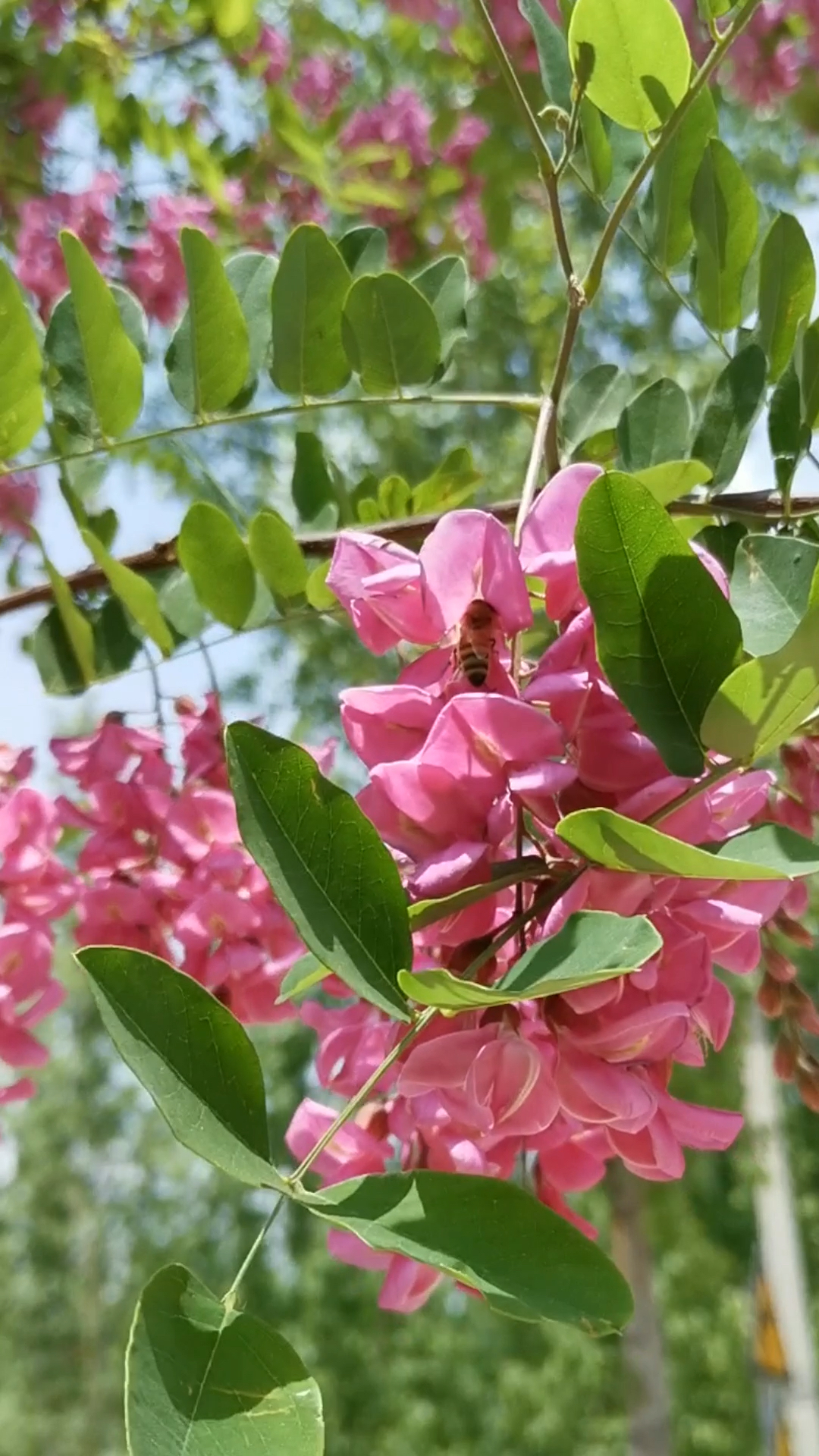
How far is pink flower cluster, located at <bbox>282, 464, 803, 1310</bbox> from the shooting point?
382mm

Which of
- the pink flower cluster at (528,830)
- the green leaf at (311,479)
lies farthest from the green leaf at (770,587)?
the green leaf at (311,479)

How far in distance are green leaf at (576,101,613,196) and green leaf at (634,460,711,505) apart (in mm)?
177

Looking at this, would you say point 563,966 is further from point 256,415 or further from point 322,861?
point 256,415

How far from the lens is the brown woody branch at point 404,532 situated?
573mm

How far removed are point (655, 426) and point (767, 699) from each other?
0.28 metres

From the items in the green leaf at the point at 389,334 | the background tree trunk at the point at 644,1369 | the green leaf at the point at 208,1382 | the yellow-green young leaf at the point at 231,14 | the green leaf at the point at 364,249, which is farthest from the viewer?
the background tree trunk at the point at 644,1369

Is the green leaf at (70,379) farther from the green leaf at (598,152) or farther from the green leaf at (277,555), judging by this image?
the green leaf at (598,152)

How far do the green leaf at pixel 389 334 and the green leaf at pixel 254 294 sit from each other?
81 mm

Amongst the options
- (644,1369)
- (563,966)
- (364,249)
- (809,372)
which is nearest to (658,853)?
(563,966)

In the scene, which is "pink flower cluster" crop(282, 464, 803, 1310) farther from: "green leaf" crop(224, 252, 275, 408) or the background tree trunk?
the background tree trunk

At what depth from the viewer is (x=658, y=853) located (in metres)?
0.34

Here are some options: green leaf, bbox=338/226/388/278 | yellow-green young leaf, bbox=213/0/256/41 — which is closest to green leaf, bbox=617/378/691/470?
green leaf, bbox=338/226/388/278

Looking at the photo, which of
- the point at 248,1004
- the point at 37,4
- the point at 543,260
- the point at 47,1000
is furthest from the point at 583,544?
the point at 543,260

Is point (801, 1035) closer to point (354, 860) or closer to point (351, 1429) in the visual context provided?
point (354, 860)
